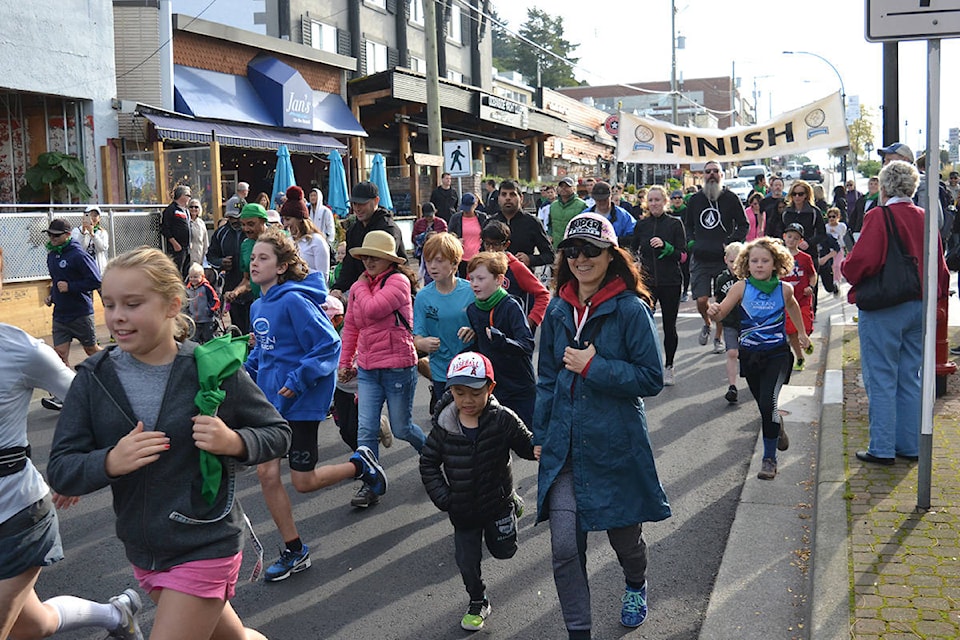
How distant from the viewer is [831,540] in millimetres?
4887

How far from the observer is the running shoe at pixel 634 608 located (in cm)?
431

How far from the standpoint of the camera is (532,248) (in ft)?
31.7

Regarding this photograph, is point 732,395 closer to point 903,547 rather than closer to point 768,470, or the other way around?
point 768,470

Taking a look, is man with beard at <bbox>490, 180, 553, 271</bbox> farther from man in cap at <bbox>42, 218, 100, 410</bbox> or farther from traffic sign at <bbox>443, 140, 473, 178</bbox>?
traffic sign at <bbox>443, 140, 473, 178</bbox>

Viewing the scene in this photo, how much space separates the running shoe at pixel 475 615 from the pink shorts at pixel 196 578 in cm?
162

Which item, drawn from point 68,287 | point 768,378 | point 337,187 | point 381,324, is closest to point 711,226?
point 768,378

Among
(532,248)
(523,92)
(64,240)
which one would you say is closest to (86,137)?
(64,240)

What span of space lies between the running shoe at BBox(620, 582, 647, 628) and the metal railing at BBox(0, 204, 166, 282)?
442 inches

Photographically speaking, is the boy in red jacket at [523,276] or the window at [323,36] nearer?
the boy in red jacket at [523,276]

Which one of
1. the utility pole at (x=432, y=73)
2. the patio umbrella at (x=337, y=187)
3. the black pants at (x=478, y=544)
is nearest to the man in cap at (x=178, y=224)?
the patio umbrella at (x=337, y=187)

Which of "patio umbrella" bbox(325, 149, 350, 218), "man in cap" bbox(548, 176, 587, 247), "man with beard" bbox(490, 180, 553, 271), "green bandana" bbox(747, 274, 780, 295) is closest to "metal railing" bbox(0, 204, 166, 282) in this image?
"patio umbrella" bbox(325, 149, 350, 218)

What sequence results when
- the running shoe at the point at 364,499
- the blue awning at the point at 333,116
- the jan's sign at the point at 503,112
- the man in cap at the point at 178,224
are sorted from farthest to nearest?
the jan's sign at the point at 503,112, the blue awning at the point at 333,116, the man in cap at the point at 178,224, the running shoe at the point at 364,499

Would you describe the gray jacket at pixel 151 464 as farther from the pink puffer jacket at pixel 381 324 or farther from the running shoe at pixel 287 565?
the pink puffer jacket at pixel 381 324

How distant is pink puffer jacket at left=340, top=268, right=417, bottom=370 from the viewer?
6.04 m
